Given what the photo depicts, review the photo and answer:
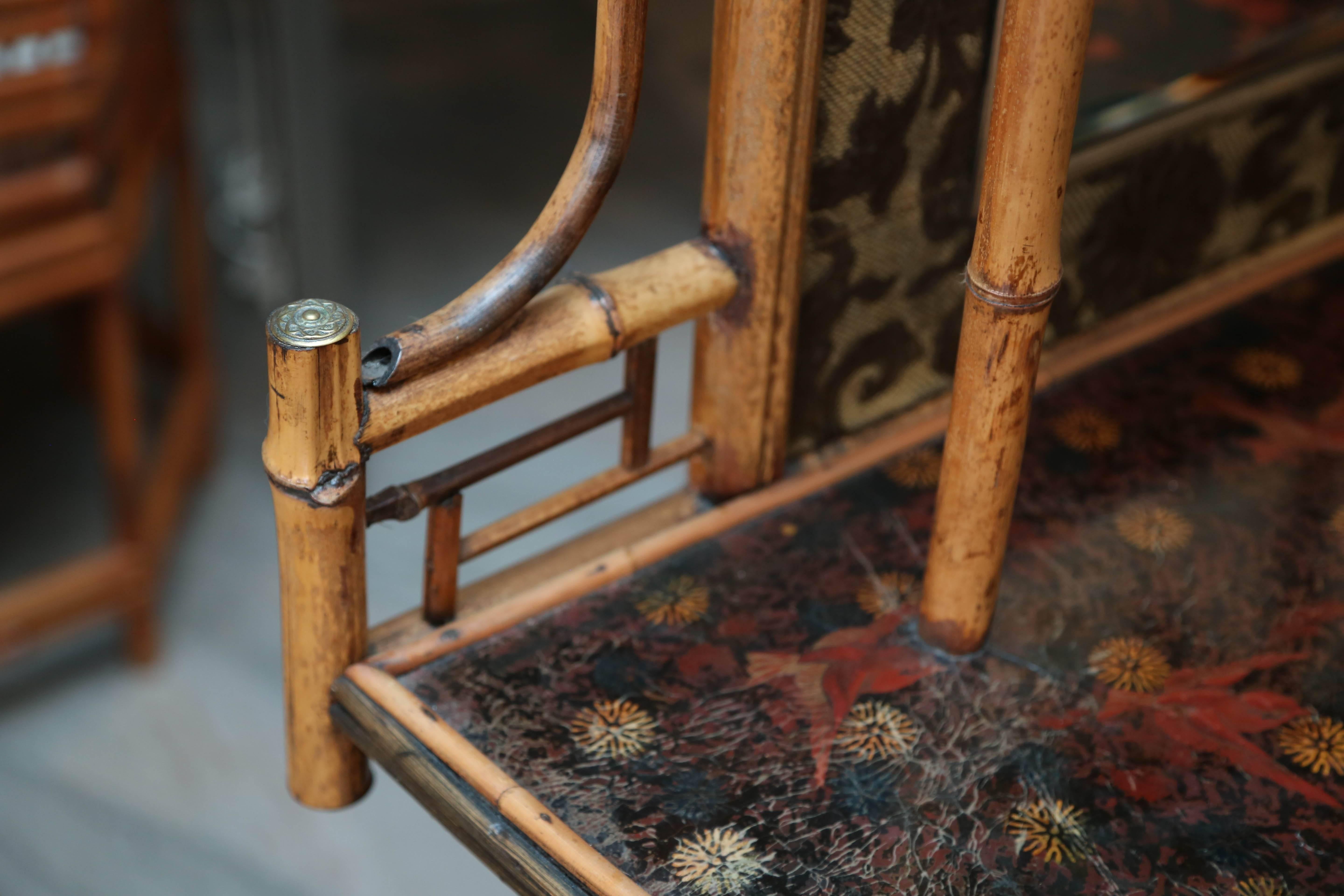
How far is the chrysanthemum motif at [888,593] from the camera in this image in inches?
38.5

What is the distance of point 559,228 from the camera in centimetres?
86

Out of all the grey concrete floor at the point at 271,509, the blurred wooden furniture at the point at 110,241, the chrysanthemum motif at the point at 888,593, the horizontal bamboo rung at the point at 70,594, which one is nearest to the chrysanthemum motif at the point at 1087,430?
the chrysanthemum motif at the point at 888,593

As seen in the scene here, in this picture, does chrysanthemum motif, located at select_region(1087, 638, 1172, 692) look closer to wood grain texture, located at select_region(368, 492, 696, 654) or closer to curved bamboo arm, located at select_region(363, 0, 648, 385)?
wood grain texture, located at select_region(368, 492, 696, 654)

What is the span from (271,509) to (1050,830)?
2.17 m

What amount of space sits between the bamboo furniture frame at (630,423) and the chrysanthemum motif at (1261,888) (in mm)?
216

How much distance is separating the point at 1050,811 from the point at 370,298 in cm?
230

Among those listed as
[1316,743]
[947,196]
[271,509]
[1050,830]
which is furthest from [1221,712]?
[271,509]

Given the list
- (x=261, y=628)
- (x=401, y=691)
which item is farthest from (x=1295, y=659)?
(x=261, y=628)

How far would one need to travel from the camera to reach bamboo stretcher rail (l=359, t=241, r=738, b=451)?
0.82 m

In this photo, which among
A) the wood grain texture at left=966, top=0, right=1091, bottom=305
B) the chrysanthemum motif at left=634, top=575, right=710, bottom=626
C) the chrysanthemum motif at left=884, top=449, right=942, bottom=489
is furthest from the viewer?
the chrysanthemum motif at left=884, top=449, right=942, bottom=489

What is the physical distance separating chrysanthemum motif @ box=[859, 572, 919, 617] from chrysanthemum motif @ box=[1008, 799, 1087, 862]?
0.60ft

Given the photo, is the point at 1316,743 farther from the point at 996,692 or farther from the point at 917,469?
the point at 917,469

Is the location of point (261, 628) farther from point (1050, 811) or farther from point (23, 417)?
point (1050, 811)

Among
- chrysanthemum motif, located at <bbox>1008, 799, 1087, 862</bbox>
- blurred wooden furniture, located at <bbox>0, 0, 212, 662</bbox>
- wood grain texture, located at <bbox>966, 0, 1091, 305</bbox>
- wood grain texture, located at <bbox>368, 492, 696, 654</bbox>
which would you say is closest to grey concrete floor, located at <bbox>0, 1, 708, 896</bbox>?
blurred wooden furniture, located at <bbox>0, 0, 212, 662</bbox>
